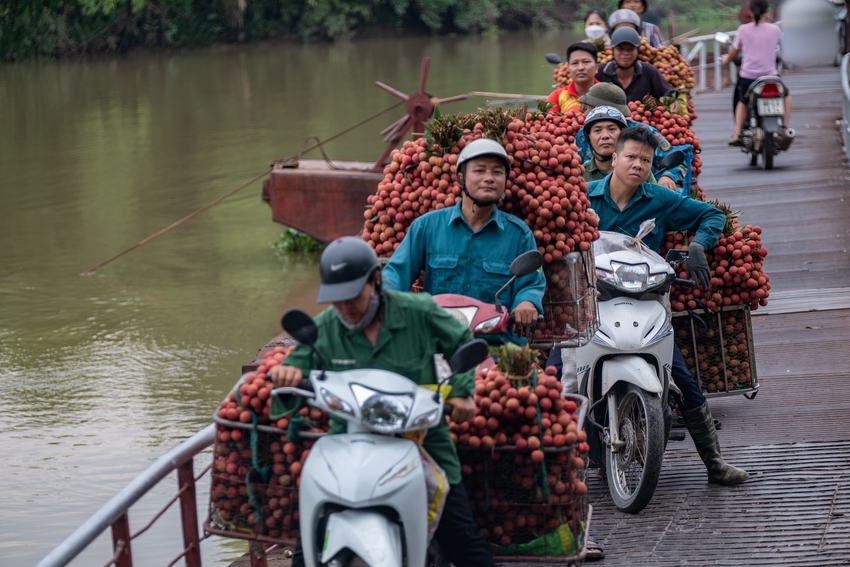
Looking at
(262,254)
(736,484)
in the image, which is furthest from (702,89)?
(736,484)

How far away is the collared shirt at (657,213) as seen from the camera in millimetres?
5332

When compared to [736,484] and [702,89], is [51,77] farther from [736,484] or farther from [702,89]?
[736,484]

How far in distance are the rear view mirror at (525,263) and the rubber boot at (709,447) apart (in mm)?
1475

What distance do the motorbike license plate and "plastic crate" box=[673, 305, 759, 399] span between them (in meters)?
7.12

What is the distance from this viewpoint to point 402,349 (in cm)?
351

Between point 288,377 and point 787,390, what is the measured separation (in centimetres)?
413

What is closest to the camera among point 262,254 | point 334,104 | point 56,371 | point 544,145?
point 544,145

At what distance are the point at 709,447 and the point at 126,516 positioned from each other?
2.81 metres

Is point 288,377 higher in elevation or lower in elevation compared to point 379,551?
higher

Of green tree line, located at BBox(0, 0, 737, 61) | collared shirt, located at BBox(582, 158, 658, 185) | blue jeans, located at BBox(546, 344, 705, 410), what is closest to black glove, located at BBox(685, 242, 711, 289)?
blue jeans, located at BBox(546, 344, 705, 410)

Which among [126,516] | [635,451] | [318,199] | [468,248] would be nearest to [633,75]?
[635,451]

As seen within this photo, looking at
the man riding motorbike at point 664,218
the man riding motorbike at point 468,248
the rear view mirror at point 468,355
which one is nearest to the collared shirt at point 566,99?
the man riding motorbike at point 664,218

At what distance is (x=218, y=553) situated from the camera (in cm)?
721

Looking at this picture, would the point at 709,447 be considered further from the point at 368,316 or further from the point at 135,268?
the point at 135,268
